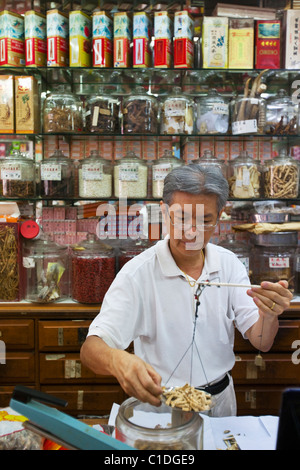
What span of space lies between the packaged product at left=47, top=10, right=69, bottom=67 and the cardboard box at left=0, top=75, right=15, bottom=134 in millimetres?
288

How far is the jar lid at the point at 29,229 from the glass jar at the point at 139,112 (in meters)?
0.84

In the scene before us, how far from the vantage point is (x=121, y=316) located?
145 centimetres

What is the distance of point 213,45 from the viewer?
2.69m

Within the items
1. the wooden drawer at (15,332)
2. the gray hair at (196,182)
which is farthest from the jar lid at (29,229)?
the gray hair at (196,182)

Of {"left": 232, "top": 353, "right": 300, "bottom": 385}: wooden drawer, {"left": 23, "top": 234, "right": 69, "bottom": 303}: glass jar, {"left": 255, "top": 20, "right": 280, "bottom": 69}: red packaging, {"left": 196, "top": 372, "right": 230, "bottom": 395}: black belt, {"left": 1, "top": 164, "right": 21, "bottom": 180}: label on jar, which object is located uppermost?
{"left": 255, "top": 20, "right": 280, "bottom": 69}: red packaging

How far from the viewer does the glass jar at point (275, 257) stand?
267cm

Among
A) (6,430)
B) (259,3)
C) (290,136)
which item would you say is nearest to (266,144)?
(290,136)

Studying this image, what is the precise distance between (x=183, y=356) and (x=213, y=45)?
2052 mm

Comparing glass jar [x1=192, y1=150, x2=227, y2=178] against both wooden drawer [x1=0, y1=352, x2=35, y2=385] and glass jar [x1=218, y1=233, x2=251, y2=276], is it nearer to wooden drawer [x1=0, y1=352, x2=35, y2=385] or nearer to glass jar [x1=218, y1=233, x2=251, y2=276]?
glass jar [x1=218, y1=233, x2=251, y2=276]

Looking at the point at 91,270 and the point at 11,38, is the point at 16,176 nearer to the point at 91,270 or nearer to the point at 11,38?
the point at 91,270

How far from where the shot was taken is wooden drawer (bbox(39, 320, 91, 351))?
8.23 feet

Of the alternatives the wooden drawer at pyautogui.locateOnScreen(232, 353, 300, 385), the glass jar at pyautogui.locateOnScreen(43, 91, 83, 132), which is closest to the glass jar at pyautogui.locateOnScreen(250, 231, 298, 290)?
the wooden drawer at pyautogui.locateOnScreen(232, 353, 300, 385)

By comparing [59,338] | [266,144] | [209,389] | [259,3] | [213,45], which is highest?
[259,3]
